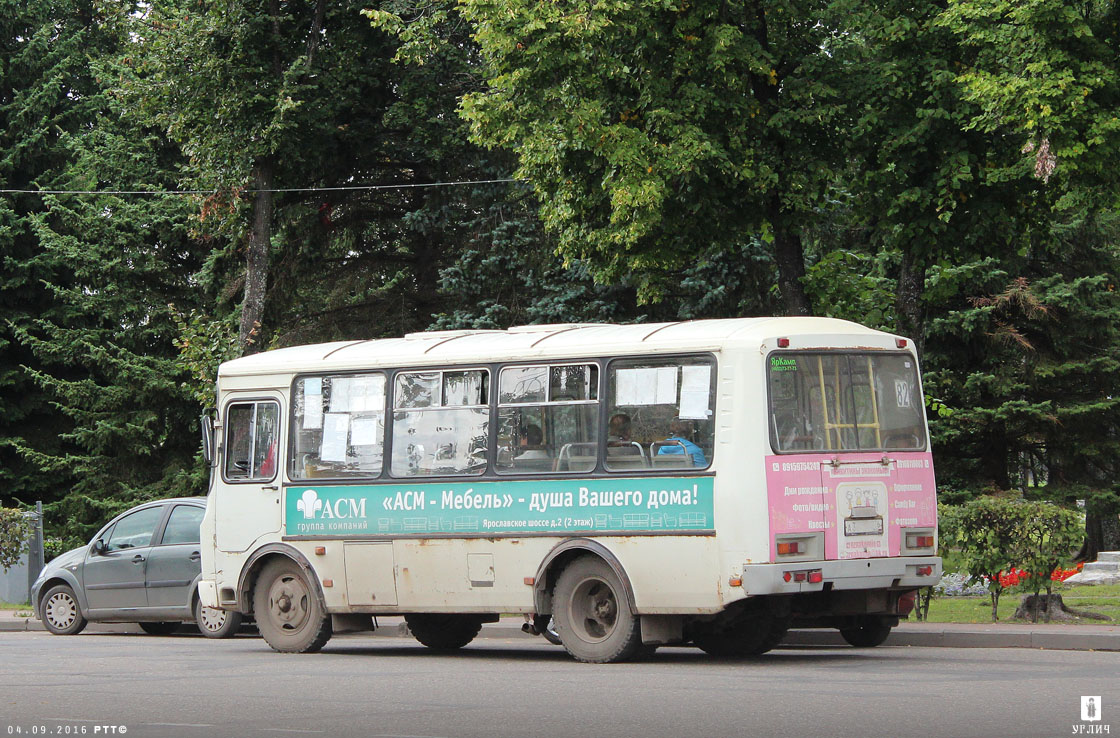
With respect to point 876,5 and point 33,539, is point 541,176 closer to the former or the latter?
point 876,5

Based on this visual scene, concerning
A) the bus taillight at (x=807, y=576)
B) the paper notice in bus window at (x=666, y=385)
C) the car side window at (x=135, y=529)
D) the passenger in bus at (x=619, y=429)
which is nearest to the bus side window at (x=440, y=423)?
the passenger in bus at (x=619, y=429)

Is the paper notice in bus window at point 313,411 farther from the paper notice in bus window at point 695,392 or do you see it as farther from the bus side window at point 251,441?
the paper notice in bus window at point 695,392

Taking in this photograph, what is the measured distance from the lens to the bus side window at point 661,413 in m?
13.9

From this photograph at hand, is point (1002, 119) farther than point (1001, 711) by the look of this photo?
Yes

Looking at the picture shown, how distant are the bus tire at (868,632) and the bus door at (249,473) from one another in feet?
19.7

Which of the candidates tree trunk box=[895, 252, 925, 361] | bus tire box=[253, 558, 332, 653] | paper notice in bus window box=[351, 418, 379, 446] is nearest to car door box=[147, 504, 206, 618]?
bus tire box=[253, 558, 332, 653]

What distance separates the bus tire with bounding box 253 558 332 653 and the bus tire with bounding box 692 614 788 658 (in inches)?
155

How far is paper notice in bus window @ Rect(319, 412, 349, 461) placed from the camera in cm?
1634

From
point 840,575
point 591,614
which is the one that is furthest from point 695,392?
point 591,614

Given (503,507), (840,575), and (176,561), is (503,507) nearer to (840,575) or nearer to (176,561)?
(840,575)

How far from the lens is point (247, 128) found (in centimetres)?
3025

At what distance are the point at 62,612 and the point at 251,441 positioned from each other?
5.40 m

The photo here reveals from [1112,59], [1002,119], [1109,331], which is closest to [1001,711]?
[1002,119]

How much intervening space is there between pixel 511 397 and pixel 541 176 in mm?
6398
